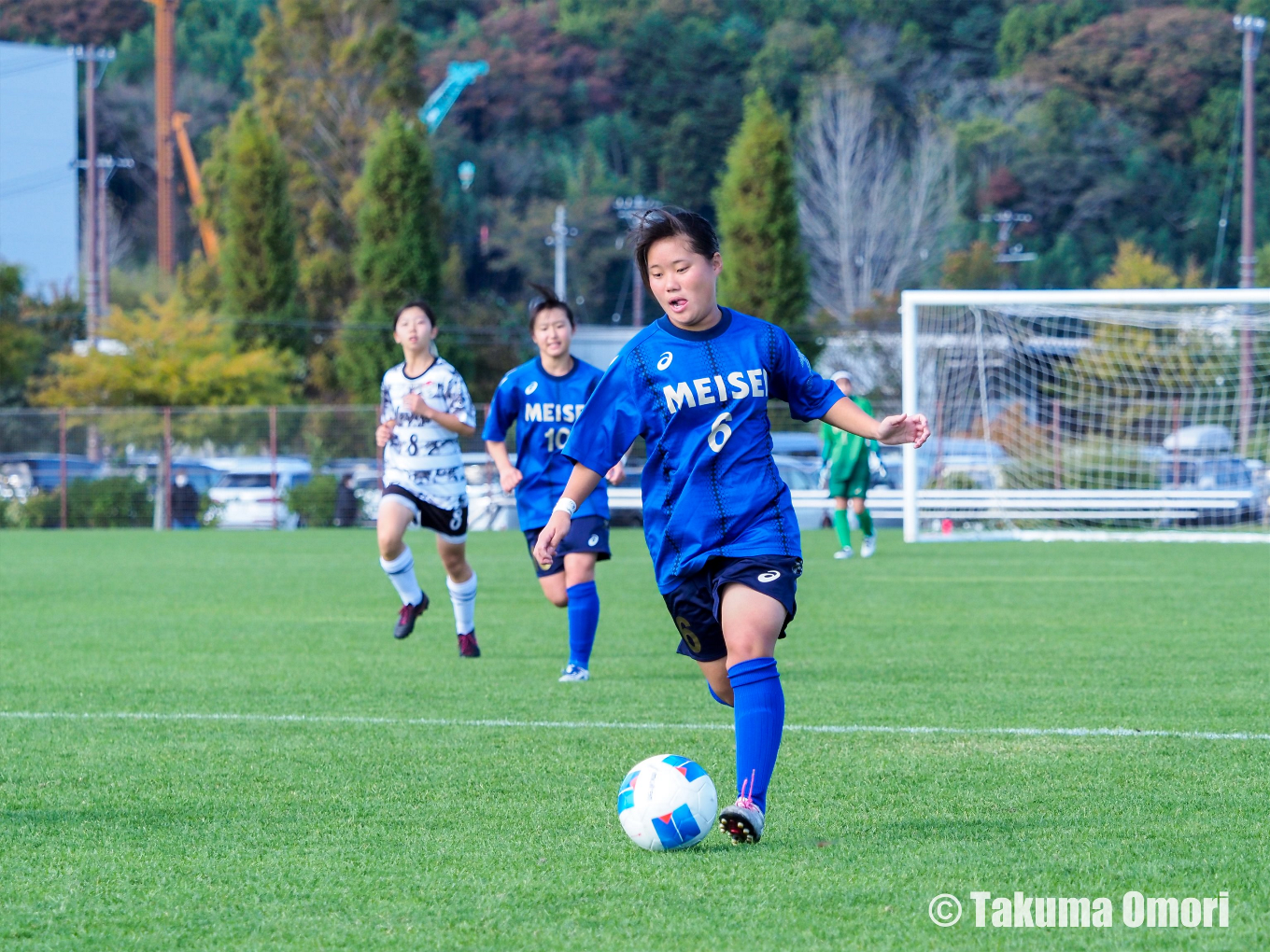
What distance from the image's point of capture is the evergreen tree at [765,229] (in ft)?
126

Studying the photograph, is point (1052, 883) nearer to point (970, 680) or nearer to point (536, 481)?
point (970, 680)

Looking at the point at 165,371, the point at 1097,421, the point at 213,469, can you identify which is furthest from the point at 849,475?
the point at 165,371

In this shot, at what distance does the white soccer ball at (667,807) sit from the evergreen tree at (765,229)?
34.3 m

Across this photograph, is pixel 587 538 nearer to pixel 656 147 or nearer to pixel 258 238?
pixel 258 238

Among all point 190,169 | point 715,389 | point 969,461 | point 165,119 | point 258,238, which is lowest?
point 969,461

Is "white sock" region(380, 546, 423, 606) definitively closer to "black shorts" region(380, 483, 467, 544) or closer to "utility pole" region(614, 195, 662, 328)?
"black shorts" region(380, 483, 467, 544)

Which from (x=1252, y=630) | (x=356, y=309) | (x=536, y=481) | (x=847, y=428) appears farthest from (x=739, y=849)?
(x=356, y=309)

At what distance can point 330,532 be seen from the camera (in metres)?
26.2

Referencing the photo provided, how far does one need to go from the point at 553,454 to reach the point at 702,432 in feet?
12.6

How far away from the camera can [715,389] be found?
4.62 m

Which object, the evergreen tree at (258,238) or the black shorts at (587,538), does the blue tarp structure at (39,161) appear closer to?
the evergreen tree at (258,238)

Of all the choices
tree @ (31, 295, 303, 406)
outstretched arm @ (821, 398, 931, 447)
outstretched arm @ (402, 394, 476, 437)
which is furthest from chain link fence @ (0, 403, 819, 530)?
outstretched arm @ (821, 398, 931, 447)

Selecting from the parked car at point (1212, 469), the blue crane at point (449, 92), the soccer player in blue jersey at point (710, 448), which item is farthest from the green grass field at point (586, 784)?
the blue crane at point (449, 92)

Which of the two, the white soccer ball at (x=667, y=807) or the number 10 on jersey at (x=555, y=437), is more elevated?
the number 10 on jersey at (x=555, y=437)
